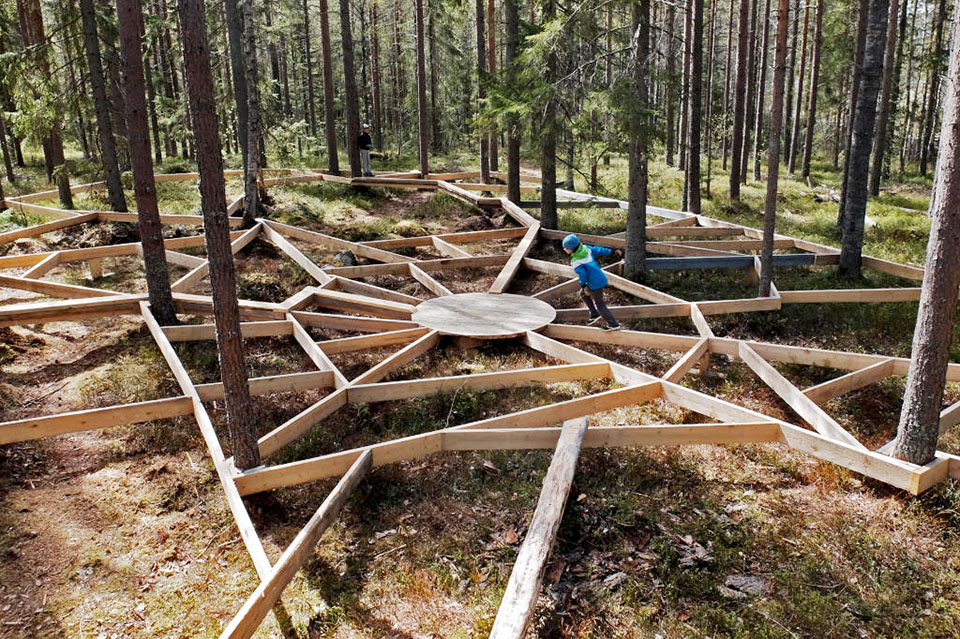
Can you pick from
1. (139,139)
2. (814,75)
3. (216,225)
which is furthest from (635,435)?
(814,75)

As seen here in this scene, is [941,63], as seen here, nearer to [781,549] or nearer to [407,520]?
[781,549]

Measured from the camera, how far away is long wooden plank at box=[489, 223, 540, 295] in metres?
11.6

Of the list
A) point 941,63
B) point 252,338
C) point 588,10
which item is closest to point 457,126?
point 941,63

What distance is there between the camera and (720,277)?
12586mm

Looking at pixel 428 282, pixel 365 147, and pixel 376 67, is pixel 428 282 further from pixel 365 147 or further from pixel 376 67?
pixel 376 67

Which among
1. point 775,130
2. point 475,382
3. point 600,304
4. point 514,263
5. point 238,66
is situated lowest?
point 475,382

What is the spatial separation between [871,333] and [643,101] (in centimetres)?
528

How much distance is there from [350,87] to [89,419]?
15.9m

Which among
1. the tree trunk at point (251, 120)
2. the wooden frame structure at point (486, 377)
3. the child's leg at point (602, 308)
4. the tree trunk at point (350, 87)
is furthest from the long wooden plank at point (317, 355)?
the tree trunk at point (350, 87)

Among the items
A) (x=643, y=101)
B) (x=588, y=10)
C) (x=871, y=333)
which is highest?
(x=588, y=10)

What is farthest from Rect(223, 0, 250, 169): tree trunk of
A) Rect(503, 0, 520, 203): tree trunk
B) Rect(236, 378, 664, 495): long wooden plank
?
Rect(236, 378, 664, 495): long wooden plank

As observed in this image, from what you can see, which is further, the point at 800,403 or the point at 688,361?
the point at 688,361

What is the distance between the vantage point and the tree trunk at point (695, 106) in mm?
16438

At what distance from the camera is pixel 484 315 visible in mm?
10070
